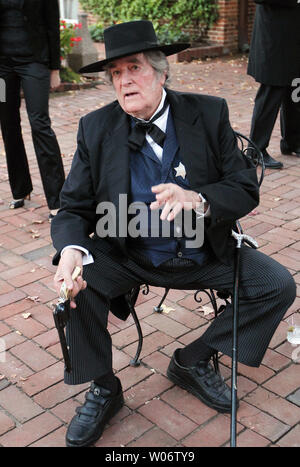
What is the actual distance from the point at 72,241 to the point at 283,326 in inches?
55.7

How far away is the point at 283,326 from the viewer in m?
3.39

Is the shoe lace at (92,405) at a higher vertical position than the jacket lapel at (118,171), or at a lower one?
lower

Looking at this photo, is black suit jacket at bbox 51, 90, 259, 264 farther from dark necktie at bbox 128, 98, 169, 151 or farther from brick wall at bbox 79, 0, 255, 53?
brick wall at bbox 79, 0, 255, 53

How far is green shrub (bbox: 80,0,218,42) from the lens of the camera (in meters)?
11.3

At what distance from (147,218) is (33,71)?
2.25 meters

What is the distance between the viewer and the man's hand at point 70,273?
2.36 metres

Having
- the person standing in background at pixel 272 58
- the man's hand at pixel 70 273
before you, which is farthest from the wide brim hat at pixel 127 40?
the person standing in background at pixel 272 58

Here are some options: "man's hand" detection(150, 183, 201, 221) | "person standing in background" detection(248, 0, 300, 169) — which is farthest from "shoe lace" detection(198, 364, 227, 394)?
"person standing in background" detection(248, 0, 300, 169)

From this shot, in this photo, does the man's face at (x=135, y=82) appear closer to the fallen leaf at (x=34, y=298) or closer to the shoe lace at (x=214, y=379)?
the shoe lace at (x=214, y=379)

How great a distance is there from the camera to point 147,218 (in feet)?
8.73

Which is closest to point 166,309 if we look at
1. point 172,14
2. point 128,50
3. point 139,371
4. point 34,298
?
point 139,371

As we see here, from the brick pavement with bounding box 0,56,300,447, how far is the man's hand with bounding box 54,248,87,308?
2.24ft
